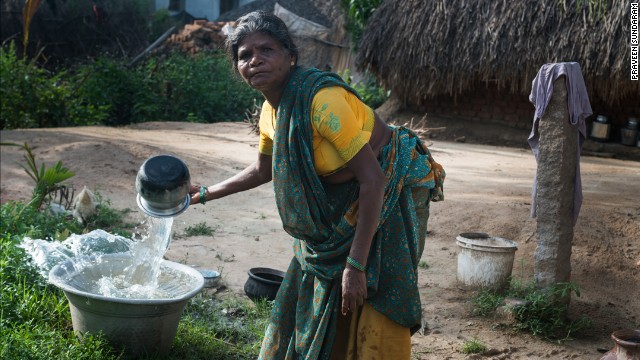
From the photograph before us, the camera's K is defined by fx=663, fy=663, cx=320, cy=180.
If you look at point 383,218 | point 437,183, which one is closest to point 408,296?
point 383,218

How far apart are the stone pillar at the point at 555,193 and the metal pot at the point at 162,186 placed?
2268 mm

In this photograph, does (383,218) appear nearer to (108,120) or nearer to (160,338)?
(160,338)

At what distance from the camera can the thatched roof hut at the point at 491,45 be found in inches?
358

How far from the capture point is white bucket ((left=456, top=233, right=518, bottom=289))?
4.12 meters

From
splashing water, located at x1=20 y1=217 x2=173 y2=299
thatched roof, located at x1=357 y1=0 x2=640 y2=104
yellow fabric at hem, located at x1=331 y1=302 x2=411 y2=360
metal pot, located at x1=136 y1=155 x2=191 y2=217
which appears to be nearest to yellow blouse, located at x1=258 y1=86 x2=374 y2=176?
yellow fabric at hem, located at x1=331 y1=302 x2=411 y2=360

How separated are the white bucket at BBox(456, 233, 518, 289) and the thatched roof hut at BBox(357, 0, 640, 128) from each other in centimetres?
548

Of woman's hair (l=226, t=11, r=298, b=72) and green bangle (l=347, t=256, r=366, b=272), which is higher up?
woman's hair (l=226, t=11, r=298, b=72)

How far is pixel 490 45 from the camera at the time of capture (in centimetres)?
998

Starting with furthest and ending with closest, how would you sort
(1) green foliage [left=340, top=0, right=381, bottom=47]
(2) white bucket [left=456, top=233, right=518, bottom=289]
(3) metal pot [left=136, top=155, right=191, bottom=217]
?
(1) green foliage [left=340, top=0, right=381, bottom=47] < (2) white bucket [left=456, top=233, right=518, bottom=289] < (3) metal pot [left=136, top=155, right=191, bottom=217]

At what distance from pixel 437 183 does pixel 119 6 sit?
661 inches

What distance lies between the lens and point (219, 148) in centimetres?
870

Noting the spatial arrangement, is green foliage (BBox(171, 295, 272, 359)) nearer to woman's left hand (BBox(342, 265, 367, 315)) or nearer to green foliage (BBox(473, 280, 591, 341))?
woman's left hand (BBox(342, 265, 367, 315))

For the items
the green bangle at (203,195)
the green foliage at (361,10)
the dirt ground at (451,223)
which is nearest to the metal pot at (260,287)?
the dirt ground at (451,223)

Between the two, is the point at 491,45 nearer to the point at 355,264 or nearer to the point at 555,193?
the point at 555,193
